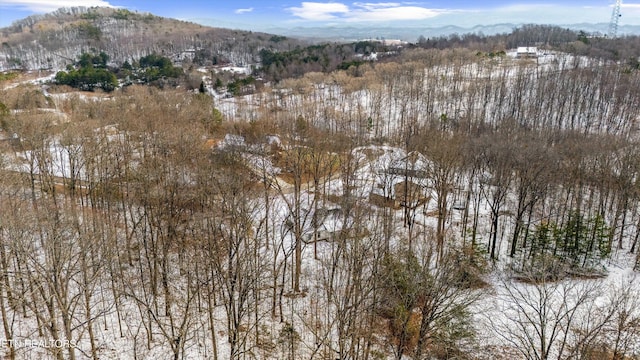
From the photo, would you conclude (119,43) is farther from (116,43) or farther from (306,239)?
(306,239)

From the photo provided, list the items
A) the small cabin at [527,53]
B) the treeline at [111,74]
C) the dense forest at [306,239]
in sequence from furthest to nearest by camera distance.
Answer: the small cabin at [527,53], the treeline at [111,74], the dense forest at [306,239]

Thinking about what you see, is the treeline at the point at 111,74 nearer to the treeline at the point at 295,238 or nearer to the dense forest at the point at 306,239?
the dense forest at the point at 306,239

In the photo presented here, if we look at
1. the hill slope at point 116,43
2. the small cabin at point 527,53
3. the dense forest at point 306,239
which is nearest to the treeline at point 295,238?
the dense forest at point 306,239

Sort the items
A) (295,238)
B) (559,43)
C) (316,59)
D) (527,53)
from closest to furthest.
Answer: (295,238), (316,59), (527,53), (559,43)

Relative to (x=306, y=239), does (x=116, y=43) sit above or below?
above

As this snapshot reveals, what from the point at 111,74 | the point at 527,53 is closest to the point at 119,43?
the point at 111,74

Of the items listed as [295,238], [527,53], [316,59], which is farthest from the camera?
[527,53]

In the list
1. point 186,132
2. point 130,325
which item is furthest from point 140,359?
point 186,132

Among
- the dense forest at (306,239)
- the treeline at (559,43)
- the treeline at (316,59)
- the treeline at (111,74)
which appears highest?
the treeline at (559,43)
